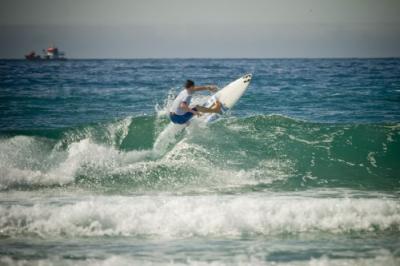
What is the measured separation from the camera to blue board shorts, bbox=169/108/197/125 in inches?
498

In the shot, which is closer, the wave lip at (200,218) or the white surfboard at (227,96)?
the wave lip at (200,218)

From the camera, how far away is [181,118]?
12.7m

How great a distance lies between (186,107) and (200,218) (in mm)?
4815

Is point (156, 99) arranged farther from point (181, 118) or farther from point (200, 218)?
point (200, 218)

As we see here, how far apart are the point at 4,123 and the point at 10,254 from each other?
416 inches

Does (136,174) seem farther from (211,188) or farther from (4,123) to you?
(4,123)

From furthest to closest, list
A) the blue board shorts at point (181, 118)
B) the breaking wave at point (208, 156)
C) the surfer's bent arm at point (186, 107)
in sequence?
the blue board shorts at point (181, 118), the surfer's bent arm at point (186, 107), the breaking wave at point (208, 156)

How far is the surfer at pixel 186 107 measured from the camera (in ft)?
39.9

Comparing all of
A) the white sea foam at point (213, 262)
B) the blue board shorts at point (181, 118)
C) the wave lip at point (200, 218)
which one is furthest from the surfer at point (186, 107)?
the white sea foam at point (213, 262)

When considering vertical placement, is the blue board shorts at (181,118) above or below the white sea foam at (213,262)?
above

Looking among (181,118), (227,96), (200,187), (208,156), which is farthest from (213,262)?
(227,96)

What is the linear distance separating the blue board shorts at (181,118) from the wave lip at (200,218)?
4201 millimetres

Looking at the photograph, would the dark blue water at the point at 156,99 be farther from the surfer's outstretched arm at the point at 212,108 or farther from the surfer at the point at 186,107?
the surfer at the point at 186,107

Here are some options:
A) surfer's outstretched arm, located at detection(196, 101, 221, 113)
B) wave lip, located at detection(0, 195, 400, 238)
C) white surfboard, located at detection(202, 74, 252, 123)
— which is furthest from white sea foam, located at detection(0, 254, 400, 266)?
white surfboard, located at detection(202, 74, 252, 123)
